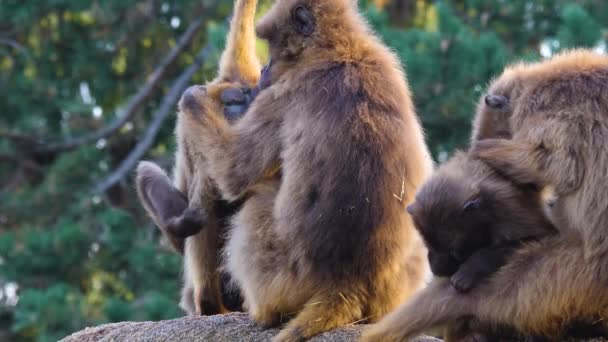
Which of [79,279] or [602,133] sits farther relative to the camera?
[79,279]

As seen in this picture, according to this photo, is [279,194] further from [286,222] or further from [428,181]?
[428,181]

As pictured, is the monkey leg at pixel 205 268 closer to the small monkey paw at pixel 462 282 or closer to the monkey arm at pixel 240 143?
the monkey arm at pixel 240 143

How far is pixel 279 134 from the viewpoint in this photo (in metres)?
5.41

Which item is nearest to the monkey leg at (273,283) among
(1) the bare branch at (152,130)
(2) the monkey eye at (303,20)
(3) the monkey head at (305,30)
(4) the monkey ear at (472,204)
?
(3) the monkey head at (305,30)

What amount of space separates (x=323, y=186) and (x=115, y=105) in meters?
11.8

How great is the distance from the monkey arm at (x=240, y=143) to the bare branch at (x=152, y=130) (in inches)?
319

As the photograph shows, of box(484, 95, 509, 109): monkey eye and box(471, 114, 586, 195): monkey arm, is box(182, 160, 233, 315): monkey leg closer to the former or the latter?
box(484, 95, 509, 109): monkey eye

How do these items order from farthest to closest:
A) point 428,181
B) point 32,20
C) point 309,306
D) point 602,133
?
point 32,20 < point 309,306 < point 428,181 < point 602,133

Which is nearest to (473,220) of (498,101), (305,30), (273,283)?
(498,101)

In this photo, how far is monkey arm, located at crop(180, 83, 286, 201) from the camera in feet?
17.8

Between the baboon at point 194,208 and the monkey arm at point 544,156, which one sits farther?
the baboon at point 194,208

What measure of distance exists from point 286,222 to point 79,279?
8.53m

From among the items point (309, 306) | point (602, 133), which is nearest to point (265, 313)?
point (309, 306)

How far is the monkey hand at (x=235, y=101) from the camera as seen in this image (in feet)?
19.1
